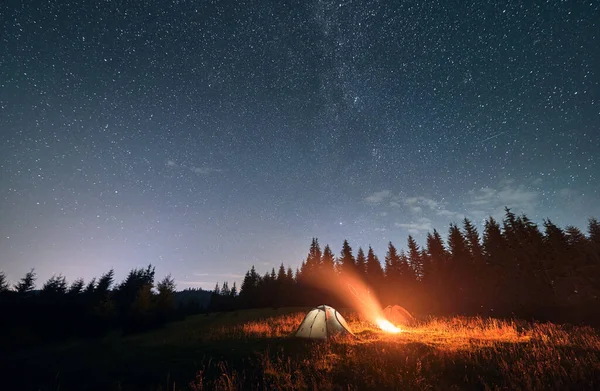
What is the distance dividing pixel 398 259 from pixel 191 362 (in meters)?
56.4

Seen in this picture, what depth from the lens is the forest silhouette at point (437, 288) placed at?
34.6 metres

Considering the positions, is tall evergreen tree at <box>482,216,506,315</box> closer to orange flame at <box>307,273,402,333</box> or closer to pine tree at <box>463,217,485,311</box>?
pine tree at <box>463,217,485,311</box>

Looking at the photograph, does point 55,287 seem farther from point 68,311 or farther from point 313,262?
Answer: point 313,262

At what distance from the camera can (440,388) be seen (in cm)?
605

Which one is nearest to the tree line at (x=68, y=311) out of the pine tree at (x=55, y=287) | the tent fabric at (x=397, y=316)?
the pine tree at (x=55, y=287)

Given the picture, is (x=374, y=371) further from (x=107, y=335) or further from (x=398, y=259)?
(x=398, y=259)

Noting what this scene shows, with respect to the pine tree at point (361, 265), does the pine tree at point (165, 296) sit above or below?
below

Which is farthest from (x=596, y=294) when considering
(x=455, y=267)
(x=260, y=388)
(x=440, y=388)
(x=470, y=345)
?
(x=260, y=388)

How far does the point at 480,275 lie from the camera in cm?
4453

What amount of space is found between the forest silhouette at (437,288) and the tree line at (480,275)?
0.45ft

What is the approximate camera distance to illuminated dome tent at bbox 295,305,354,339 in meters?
12.3

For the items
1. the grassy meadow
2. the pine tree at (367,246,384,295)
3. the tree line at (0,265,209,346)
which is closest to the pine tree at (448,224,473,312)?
the pine tree at (367,246,384,295)

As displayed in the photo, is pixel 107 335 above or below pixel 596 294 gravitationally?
below

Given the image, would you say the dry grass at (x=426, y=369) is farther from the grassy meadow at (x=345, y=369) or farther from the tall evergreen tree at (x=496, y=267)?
the tall evergreen tree at (x=496, y=267)
